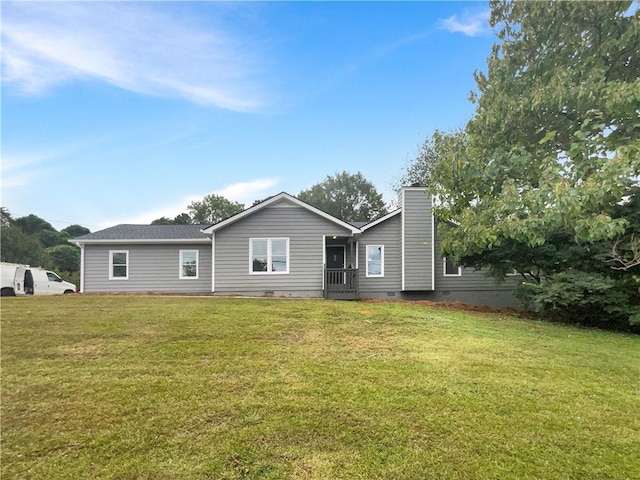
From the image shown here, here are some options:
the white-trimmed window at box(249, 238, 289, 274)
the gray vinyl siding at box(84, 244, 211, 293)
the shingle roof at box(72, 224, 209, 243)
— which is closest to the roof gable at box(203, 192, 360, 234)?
the white-trimmed window at box(249, 238, 289, 274)

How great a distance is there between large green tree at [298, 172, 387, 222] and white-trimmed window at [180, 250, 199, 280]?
94.0ft

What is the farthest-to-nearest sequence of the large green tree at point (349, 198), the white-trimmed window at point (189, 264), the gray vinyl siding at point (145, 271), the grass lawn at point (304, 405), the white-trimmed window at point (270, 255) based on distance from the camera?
the large green tree at point (349, 198) → the white-trimmed window at point (189, 264) → the gray vinyl siding at point (145, 271) → the white-trimmed window at point (270, 255) → the grass lawn at point (304, 405)

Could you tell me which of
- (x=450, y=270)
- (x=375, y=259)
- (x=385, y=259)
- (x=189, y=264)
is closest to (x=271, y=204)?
(x=189, y=264)

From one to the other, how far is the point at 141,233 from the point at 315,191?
105 feet

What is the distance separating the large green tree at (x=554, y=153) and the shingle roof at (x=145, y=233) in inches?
426

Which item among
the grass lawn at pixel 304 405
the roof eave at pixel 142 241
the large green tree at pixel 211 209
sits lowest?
the grass lawn at pixel 304 405

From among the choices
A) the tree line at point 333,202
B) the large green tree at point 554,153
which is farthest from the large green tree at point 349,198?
the large green tree at point 554,153

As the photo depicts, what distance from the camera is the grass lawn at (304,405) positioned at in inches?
115

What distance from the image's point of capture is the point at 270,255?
1477 cm

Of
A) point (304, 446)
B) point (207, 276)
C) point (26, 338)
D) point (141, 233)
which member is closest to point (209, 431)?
point (304, 446)

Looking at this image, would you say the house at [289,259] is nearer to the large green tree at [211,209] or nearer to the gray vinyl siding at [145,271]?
the gray vinyl siding at [145,271]

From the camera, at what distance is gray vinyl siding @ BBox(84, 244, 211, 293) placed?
15977 mm

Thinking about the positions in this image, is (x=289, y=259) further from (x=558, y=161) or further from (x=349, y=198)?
(x=349, y=198)

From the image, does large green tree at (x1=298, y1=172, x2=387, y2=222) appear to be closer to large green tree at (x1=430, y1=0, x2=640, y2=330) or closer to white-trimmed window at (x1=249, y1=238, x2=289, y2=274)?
white-trimmed window at (x1=249, y1=238, x2=289, y2=274)
